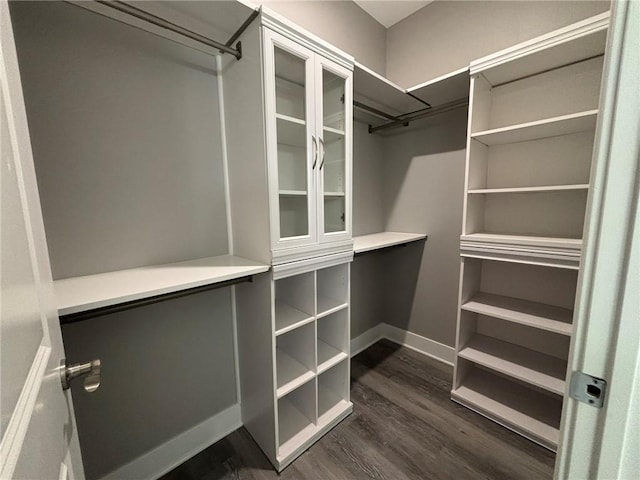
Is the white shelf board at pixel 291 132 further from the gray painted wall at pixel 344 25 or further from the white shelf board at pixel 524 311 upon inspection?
the white shelf board at pixel 524 311

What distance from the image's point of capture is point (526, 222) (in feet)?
5.81

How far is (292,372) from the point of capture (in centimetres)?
155

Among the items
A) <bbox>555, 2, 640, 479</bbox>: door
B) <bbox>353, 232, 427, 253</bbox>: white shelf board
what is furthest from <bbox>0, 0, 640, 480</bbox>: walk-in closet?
<bbox>353, 232, 427, 253</bbox>: white shelf board

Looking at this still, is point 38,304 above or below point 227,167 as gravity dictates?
below

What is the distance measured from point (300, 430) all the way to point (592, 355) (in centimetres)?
155

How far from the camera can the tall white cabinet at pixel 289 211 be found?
1.22 m

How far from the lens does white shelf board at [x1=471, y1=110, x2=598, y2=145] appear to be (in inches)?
52.4

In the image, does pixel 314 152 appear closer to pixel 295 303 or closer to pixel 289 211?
pixel 289 211

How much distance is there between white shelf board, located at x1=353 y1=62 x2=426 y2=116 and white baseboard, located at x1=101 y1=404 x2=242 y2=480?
225 cm

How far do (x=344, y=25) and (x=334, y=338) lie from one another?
92.3 inches

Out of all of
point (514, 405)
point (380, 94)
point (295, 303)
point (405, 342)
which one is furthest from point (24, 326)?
point (405, 342)

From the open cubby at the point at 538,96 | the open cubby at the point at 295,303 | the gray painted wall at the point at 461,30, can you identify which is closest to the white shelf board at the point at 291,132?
the open cubby at the point at 295,303

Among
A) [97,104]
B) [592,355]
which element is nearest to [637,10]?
[592,355]

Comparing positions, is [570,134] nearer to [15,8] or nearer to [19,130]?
[19,130]
